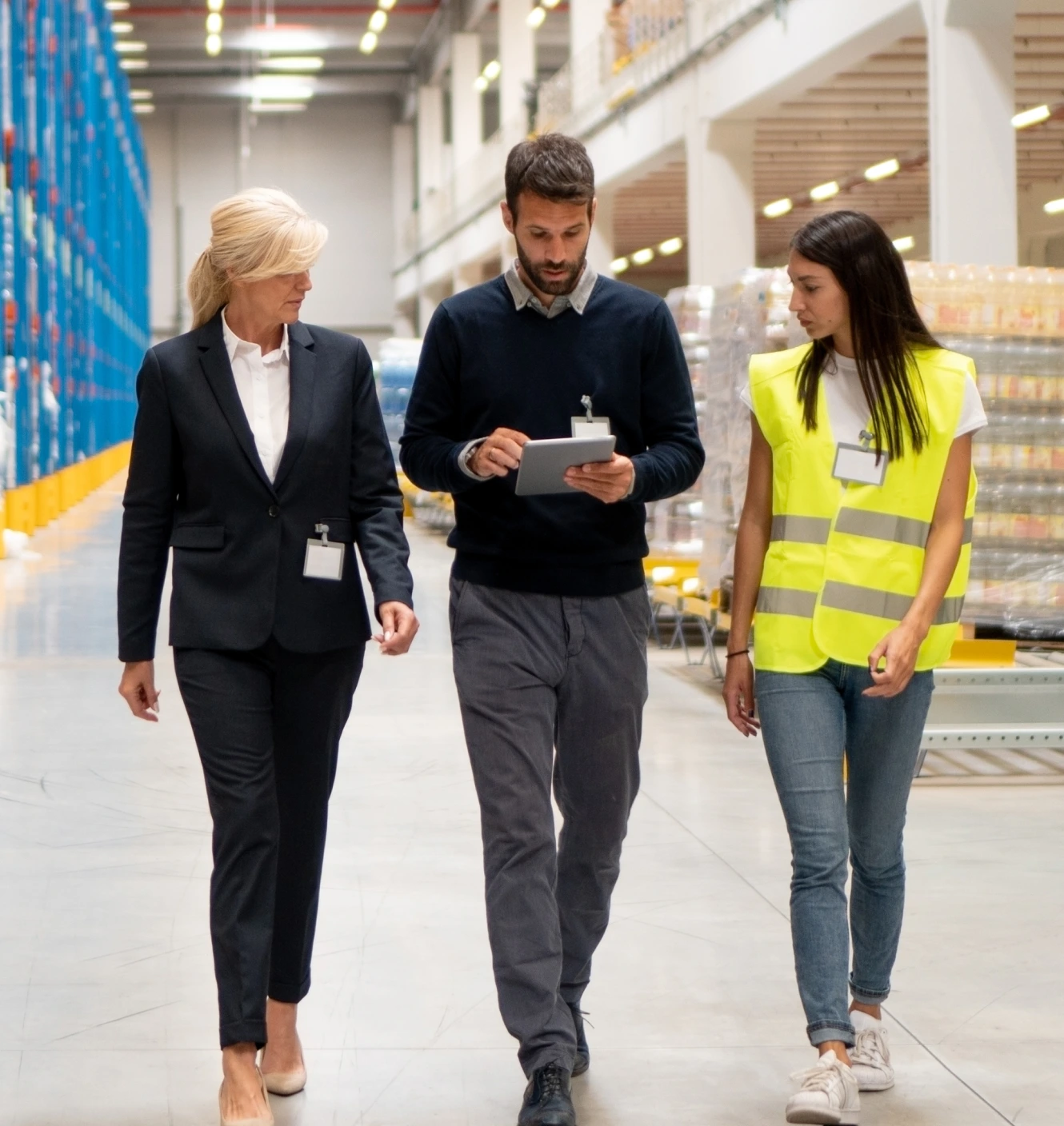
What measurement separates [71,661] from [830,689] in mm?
7394

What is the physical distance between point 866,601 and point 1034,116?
17540 mm

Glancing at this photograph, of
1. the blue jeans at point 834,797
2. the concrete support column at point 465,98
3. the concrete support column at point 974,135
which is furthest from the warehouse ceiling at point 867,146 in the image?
the blue jeans at point 834,797

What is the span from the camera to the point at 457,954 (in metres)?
4.39

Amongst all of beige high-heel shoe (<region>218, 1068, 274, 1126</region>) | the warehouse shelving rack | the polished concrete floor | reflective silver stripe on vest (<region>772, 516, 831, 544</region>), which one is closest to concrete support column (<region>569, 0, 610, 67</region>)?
the warehouse shelving rack

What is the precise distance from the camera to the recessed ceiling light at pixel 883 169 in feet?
77.6

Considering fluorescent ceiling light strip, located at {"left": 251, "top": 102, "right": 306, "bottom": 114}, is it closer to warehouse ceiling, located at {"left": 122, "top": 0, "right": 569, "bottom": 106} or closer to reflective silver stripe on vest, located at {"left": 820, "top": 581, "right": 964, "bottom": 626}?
warehouse ceiling, located at {"left": 122, "top": 0, "right": 569, "bottom": 106}

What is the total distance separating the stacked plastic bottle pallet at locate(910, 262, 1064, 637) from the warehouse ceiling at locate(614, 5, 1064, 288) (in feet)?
15.1

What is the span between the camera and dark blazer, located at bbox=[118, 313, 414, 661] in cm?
318

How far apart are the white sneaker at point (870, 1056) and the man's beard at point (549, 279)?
1.49 m

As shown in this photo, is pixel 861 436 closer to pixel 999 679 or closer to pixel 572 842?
pixel 572 842

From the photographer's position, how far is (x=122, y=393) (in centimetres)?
4141

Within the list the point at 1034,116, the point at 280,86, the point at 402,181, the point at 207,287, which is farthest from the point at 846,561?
the point at 402,181

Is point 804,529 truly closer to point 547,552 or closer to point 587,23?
point 547,552

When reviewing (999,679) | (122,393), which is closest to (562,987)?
(999,679)
